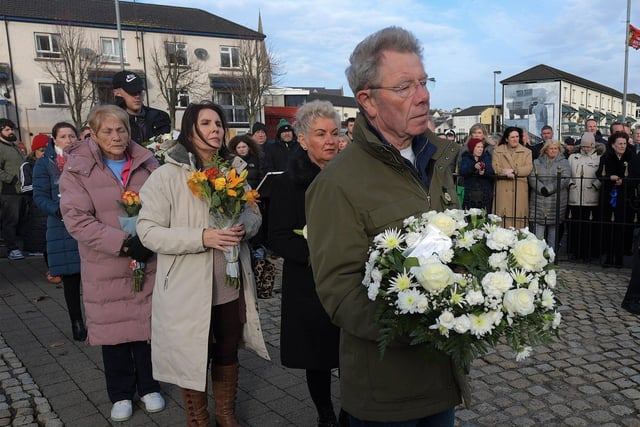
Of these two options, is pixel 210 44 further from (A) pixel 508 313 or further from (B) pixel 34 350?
(A) pixel 508 313

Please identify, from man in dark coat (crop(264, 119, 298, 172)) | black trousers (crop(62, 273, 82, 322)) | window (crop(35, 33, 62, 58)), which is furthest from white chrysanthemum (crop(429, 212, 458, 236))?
window (crop(35, 33, 62, 58))

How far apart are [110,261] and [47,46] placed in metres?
39.8

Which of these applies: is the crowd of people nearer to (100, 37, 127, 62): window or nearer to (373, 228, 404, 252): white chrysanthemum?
(373, 228, 404, 252): white chrysanthemum

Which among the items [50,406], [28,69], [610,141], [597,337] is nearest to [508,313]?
[50,406]

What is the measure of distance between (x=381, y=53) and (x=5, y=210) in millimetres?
9614

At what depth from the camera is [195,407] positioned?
3162mm

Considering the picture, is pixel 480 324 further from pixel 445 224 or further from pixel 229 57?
pixel 229 57

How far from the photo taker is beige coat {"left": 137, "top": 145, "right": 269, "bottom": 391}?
9.89 feet

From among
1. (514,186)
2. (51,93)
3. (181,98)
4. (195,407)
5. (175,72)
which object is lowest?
(195,407)

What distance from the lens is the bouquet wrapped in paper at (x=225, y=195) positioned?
2914 millimetres

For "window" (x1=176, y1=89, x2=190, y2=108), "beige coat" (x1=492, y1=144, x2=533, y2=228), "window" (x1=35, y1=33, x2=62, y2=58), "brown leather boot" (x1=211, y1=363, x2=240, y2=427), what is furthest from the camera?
"window" (x1=176, y1=89, x2=190, y2=108)

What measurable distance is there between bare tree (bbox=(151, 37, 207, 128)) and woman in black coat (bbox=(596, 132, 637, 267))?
33.3 m

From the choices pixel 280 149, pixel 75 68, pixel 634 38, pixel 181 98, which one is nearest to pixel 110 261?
pixel 280 149

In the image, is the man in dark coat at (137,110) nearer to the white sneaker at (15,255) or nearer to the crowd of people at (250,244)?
the crowd of people at (250,244)
